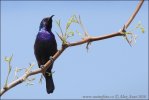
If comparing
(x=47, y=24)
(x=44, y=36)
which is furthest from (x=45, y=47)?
(x=47, y=24)

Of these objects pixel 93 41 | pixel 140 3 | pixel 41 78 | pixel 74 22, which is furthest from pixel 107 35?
pixel 41 78

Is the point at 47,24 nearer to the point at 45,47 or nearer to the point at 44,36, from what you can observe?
the point at 44,36

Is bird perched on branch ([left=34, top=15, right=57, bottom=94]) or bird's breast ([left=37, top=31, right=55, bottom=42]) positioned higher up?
bird's breast ([left=37, top=31, right=55, bottom=42])

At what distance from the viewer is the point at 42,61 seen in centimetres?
647

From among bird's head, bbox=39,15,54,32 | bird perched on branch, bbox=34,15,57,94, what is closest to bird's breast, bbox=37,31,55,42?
bird perched on branch, bbox=34,15,57,94

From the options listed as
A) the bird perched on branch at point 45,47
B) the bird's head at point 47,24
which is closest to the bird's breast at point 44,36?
the bird perched on branch at point 45,47

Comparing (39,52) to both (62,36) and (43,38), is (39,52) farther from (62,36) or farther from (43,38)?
(62,36)

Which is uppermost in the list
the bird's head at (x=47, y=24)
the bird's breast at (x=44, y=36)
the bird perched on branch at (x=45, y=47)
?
the bird's head at (x=47, y=24)

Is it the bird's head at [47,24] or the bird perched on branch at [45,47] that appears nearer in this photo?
the bird perched on branch at [45,47]

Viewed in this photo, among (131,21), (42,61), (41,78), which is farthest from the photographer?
(42,61)

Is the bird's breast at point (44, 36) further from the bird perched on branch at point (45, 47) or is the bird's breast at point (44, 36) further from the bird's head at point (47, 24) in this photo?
the bird's head at point (47, 24)

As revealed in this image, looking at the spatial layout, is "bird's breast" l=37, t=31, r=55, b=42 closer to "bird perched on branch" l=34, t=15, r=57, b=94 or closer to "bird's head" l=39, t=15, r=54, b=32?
"bird perched on branch" l=34, t=15, r=57, b=94

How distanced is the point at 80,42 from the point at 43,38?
16.5 ft

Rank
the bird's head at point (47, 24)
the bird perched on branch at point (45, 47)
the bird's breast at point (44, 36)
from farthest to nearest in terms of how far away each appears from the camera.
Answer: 1. the bird's head at point (47, 24)
2. the bird's breast at point (44, 36)
3. the bird perched on branch at point (45, 47)
